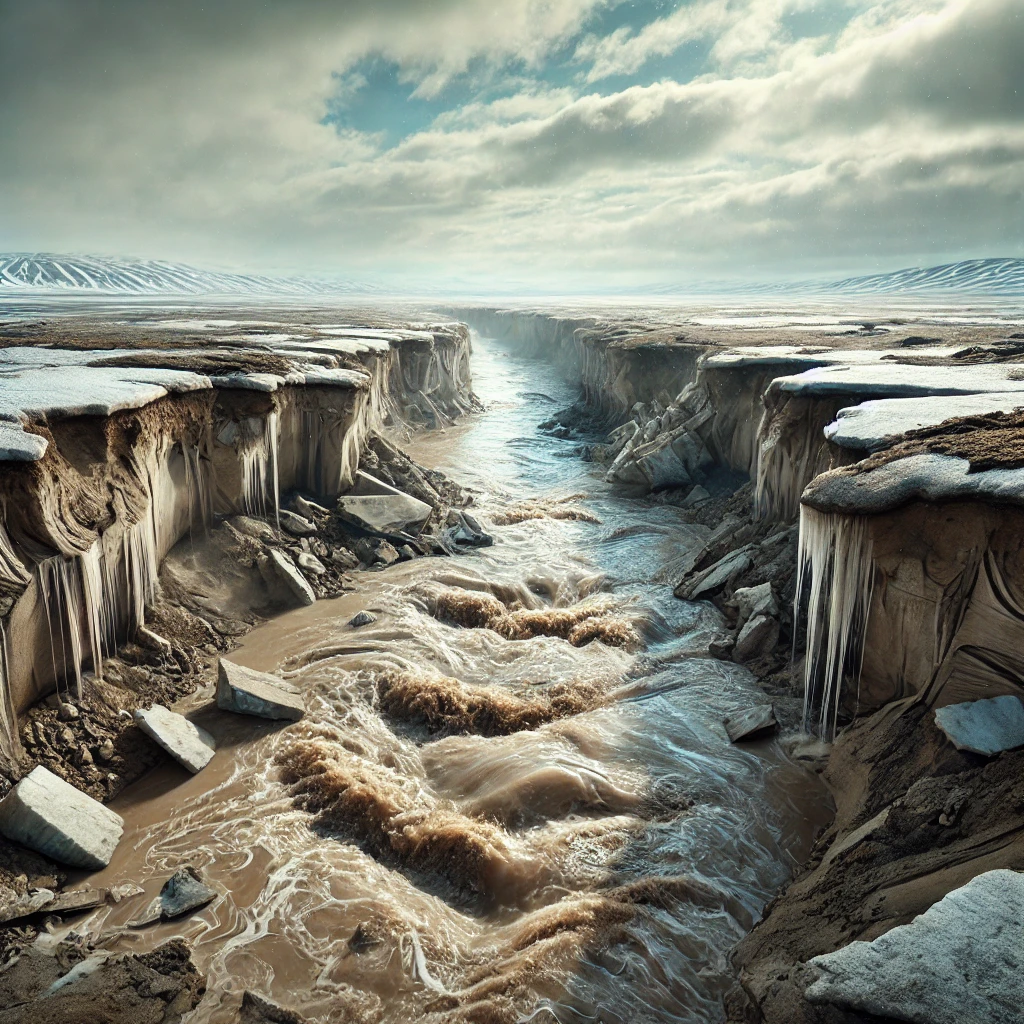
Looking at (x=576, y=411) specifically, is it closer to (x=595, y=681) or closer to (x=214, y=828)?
(x=595, y=681)

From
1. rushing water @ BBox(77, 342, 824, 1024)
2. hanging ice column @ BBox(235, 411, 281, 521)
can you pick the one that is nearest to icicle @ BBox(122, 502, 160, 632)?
rushing water @ BBox(77, 342, 824, 1024)

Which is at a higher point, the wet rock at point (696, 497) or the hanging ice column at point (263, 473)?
the hanging ice column at point (263, 473)

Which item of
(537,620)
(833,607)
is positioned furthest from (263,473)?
(833,607)

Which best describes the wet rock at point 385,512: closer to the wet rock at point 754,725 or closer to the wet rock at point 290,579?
the wet rock at point 290,579

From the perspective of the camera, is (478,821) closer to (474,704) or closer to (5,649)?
(474,704)

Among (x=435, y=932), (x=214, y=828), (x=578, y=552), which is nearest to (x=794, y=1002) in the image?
(x=435, y=932)

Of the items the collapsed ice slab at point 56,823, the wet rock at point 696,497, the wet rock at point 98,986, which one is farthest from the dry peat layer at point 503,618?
the wet rock at point 696,497

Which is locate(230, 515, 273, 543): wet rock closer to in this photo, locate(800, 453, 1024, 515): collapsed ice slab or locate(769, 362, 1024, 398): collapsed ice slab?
locate(800, 453, 1024, 515): collapsed ice slab
